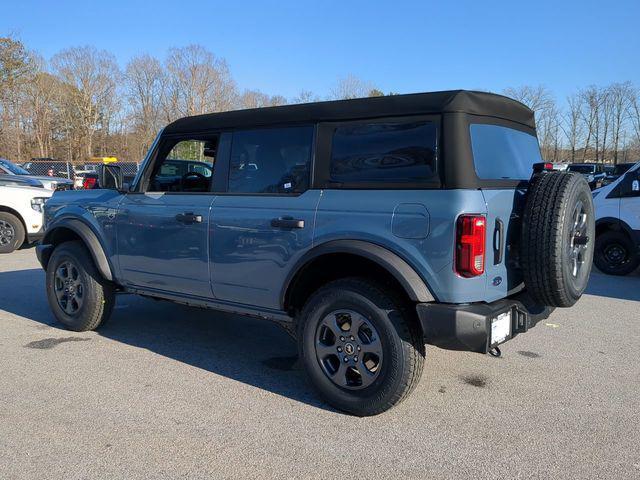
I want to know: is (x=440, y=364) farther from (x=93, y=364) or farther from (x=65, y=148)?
(x=65, y=148)

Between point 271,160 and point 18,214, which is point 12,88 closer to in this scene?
point 18,214

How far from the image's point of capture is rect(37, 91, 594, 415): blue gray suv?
323 centimetres

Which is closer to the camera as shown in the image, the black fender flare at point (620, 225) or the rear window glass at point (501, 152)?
the rear window glass at point (501, 152)

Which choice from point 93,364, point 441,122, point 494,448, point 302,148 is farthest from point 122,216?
point 494,448

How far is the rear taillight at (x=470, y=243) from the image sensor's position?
122 inches

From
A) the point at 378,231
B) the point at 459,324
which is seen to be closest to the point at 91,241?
the point at 378,231

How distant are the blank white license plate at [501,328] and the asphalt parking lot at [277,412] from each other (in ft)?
1.88

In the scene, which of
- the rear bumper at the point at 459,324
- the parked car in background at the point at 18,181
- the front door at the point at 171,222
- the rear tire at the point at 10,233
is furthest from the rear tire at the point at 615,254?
the parked car in background at the point at 18,181

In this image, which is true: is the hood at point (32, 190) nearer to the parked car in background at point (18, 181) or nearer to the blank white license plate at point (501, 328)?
the parked car in background at point (18, 181)

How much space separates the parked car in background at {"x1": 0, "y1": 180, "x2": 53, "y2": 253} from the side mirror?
6.54 m

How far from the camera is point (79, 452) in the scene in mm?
3104

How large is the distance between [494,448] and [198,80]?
52.9 metres

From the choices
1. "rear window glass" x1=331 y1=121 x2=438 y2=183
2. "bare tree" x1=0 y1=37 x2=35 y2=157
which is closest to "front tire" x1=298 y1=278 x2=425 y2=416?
"rear window glass" x1=331 y1=121 x2=438 y2=183

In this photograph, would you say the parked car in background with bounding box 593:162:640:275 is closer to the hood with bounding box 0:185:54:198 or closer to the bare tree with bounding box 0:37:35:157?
the hood with bounding box 0:185:54:198
